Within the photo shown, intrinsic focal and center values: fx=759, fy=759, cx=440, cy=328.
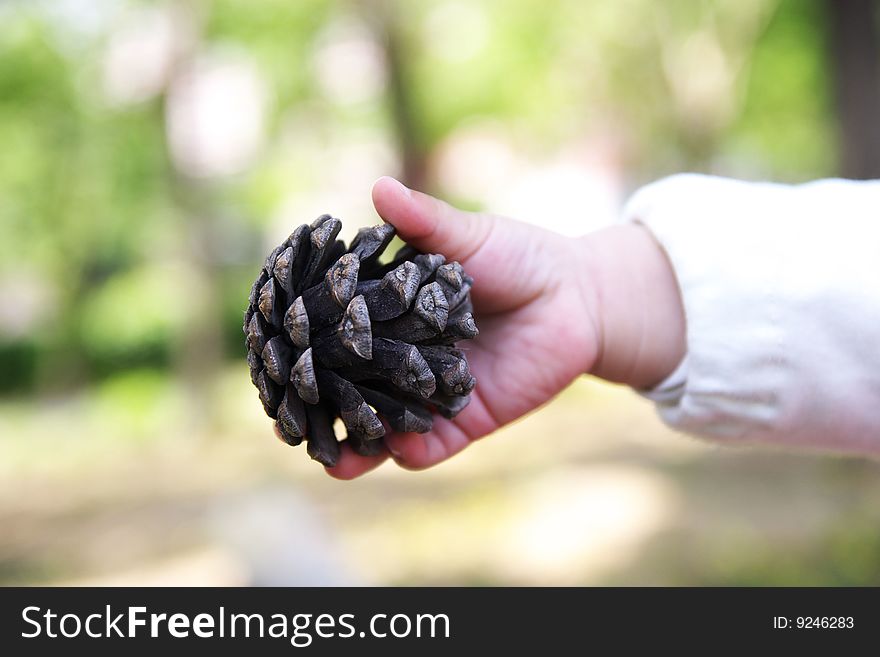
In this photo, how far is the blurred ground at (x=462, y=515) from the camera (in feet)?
12.2

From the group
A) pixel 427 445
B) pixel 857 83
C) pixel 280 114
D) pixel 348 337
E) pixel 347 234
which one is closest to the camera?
pixel 348 337

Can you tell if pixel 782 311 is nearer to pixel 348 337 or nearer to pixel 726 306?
pixel 726 306

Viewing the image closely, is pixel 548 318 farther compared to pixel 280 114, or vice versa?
pixel 280 114

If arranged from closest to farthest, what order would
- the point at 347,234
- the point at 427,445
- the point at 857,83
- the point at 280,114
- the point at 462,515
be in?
the point at 427,445 → the point at 857,83 → the point at 462,515 → the point at 280,114 → the point at 347,234

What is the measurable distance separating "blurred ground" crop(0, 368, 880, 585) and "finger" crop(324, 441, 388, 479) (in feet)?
6.35

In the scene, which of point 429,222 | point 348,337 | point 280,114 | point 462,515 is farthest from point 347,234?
point 348,337

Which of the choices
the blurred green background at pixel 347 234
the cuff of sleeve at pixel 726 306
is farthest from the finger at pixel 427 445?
the blurred green background at pixel 347 234

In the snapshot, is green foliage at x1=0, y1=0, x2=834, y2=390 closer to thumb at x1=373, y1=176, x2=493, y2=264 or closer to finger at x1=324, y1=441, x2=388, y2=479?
thumb at x1=373, y1=176, x2=493, y2=264

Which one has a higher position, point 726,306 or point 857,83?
point 857,83

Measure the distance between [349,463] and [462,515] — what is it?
11.2ft

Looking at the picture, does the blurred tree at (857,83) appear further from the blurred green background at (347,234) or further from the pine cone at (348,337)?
the pine cone at (348,337)

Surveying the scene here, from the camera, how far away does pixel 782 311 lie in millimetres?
1267

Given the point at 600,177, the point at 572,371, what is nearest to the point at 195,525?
the point at 572,371

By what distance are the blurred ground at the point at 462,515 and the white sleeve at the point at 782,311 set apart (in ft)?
5.34
